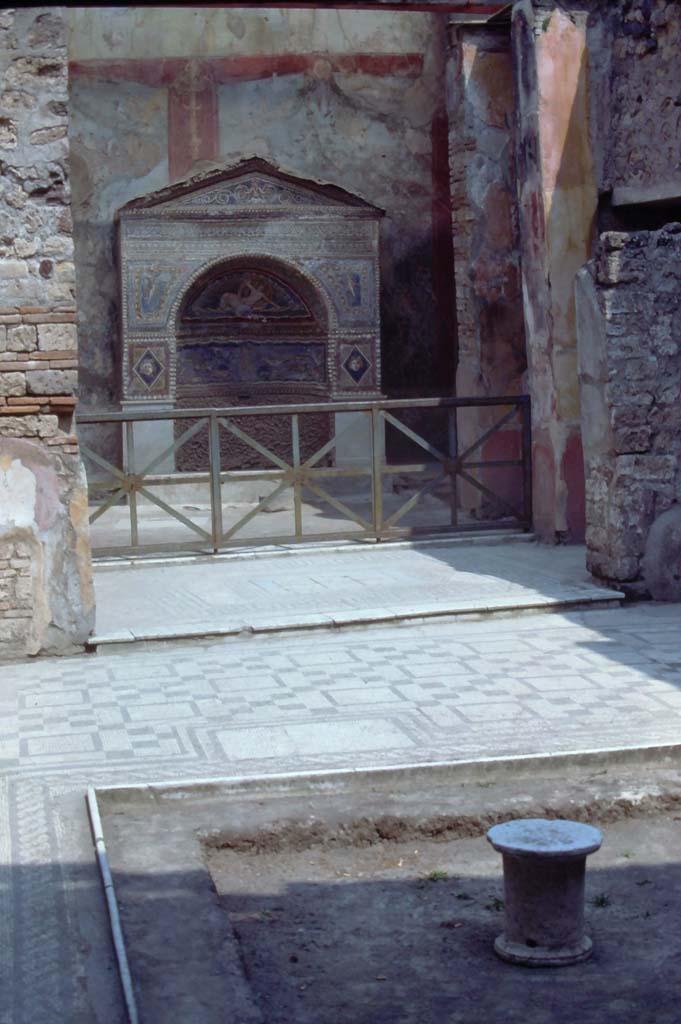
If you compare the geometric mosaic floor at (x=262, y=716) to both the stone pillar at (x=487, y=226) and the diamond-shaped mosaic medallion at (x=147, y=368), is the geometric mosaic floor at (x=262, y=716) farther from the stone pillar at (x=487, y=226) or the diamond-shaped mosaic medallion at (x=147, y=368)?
the diamond-shaped mosaic medallion at (x=147, y=368)

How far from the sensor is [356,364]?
1144 cm

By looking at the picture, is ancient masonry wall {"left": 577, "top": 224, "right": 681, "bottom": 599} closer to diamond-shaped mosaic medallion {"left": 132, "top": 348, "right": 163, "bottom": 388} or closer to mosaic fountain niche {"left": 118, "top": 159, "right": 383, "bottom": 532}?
mosaic fountain niche {"left": 118, "top": 159, "right": 383, "bottom": 532}

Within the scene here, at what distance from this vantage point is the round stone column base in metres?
3.22

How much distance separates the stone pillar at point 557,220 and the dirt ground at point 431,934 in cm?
467

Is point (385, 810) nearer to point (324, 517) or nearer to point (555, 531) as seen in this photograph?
point (555, 531)

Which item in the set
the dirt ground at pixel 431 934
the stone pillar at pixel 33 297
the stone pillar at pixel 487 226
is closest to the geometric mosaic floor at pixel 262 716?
the dirt ground at pixel 431 934

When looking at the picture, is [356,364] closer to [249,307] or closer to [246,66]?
[249,307]

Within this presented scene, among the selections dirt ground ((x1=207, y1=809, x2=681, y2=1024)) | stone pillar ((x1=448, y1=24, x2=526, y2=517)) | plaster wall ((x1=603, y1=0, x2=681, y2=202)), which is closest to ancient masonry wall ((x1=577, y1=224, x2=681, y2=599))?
plaster wall ((x1=603, y1=0, x2=681, y2=202))

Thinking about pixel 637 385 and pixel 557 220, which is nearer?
pixel 637 385

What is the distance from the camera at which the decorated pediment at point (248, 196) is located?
10961 millimetres

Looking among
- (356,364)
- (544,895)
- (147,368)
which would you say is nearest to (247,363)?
(356,364)

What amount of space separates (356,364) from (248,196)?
4.82 feet

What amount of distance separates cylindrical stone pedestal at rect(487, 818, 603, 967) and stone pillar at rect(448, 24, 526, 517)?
6.51 meters

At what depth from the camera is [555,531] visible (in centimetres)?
859
